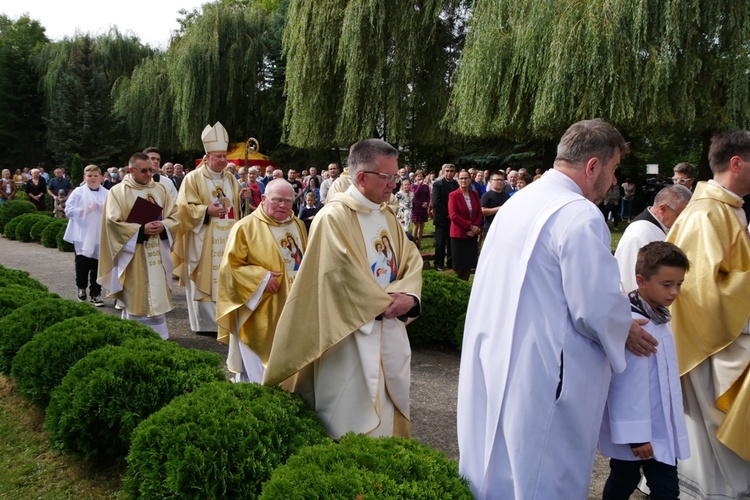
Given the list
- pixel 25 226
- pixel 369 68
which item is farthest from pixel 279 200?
pixel 369 68

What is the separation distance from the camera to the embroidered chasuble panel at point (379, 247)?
4.20 m

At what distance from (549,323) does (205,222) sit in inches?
226

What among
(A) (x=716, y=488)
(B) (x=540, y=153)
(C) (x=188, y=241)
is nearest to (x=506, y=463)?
(A) (x=716, y=488)

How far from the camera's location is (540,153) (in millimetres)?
23312

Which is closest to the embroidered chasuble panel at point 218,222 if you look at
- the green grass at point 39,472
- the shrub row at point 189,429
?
the shrub row at point 189,429

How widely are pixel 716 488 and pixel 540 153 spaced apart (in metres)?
20.4

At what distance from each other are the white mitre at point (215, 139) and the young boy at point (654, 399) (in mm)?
5489

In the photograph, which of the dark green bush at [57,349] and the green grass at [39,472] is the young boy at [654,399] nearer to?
the green grass at [39,472]

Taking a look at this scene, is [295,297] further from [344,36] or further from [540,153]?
[540,153]

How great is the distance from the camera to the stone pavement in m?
4.82

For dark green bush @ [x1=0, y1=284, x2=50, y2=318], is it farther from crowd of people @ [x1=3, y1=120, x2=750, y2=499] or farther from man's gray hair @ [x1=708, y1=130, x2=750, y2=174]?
man's gray hair @ [x1=708, y1=130, x2=750, y2=174]

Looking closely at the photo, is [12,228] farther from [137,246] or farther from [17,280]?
[137,246]

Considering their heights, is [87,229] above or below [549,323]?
below

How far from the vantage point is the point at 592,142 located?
2723 millimetres
